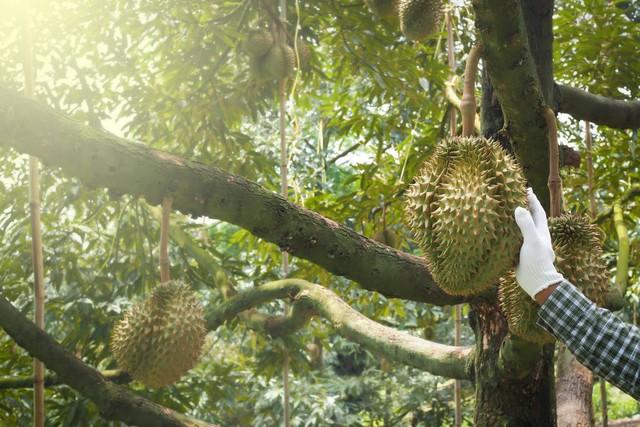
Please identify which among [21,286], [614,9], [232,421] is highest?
[614,9]

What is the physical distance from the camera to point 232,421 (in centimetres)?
708

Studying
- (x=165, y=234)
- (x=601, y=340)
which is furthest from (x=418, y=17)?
(x=601, y=340)

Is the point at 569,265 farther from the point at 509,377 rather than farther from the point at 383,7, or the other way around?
the point at 383,7

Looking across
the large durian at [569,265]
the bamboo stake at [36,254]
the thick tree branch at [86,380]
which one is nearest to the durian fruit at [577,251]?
the large durian at [569,265]

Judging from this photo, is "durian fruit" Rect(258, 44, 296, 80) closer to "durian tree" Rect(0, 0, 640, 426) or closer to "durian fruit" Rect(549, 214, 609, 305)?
"durian tree" Rect(0, 0, 640, 426)

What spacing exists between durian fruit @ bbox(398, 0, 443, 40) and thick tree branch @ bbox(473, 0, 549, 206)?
127cm

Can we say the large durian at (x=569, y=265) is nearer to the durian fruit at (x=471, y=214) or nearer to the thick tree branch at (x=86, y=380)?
the durian fruit at (x=471, y=214)

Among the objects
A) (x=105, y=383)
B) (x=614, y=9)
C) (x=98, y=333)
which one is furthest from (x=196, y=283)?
(x=614, y=9)

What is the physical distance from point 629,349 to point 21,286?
2.23 metres

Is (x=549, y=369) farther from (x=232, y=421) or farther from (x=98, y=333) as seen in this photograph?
(x=232, y=421)

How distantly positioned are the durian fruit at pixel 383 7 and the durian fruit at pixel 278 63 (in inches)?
14.1

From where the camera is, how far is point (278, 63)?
261 cm

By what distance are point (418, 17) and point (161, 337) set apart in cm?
154

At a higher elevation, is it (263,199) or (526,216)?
(263,199)
